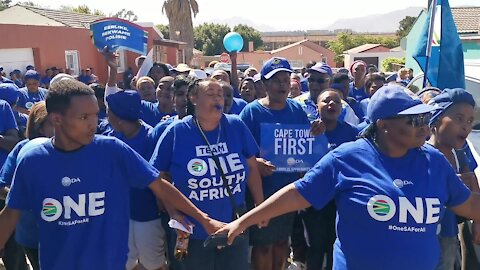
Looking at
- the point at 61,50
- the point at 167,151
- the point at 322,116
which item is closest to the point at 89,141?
the point at 167,151

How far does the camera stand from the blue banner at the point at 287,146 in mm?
3869

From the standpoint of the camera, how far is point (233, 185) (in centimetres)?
326

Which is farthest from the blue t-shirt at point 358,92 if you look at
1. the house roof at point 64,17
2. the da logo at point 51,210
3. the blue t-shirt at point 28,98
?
the house roof at point 64,17

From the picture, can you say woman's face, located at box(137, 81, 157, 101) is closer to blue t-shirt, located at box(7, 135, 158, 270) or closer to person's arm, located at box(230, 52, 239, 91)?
person's arm, located at box(230, 52, 239, 91)

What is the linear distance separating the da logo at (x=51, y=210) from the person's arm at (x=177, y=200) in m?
0.48

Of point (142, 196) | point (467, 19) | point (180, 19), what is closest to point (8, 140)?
point (142, 196)

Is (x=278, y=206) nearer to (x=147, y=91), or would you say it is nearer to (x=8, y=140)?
(x=8, y=140)

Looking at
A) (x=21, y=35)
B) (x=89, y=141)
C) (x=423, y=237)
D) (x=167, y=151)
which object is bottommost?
(x=423, y=237)

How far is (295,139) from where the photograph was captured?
3.89 meters

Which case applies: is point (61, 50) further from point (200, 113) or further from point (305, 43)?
point (305, 43)

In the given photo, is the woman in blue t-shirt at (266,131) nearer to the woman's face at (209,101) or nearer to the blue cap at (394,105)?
the woman's face at (209,101)

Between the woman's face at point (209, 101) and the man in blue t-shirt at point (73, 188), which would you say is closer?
the man in blue t-shirt at point (73, 188)

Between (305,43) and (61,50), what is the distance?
105 feet

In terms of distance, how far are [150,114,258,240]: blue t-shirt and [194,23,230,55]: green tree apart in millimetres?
47249
